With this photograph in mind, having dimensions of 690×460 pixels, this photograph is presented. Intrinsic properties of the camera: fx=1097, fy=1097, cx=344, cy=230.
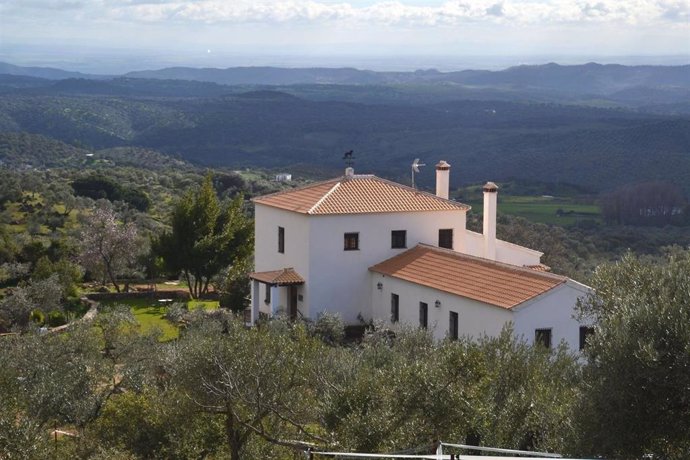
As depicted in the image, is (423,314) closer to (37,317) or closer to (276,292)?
(276,292)

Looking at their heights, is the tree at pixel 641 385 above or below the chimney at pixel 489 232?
above

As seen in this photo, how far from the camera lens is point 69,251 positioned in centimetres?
3928

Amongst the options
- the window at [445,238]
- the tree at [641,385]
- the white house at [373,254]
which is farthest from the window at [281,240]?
the tree at [641,385]

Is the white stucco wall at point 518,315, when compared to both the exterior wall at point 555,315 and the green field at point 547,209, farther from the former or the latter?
the green field at point 547,209

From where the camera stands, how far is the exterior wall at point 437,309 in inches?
928

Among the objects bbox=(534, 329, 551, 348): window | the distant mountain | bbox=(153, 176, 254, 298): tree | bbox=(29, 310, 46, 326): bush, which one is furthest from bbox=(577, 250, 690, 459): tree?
the distant mountain

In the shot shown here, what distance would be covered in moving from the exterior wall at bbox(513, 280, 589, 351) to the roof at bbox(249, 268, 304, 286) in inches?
297

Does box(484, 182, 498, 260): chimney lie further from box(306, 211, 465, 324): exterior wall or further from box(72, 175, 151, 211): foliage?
box(72, 175, 151, 211): foliage

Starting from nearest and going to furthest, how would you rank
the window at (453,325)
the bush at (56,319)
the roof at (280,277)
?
the window at (453,325), the roof at (280,277), the bush at (56,319)

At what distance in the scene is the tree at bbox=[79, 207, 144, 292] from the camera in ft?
124

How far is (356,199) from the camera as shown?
29406 mm

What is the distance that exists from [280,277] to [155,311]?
577 centimetres

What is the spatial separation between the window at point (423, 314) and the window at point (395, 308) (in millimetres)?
1381

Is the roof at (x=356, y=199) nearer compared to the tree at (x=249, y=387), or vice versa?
the tree at (x=249, y=387)
